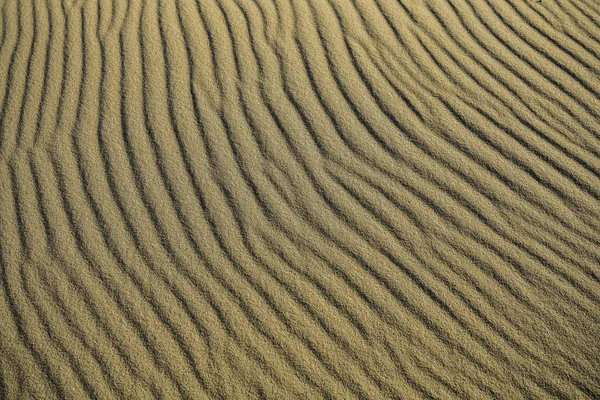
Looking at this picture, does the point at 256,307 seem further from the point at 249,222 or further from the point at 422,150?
the point at 422,150

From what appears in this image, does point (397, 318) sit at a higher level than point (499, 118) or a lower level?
lower

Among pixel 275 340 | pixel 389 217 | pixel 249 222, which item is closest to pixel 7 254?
pixel 249 222

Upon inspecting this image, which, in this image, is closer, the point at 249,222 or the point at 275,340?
the point at 275,340

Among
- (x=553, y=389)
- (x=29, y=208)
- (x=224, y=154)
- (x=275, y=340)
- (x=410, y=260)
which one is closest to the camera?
(x=553, y=389)

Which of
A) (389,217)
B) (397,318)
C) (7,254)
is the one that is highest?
(7,254)

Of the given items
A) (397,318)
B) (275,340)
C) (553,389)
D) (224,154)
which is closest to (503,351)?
(553,389)

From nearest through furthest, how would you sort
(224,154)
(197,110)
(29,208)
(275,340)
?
(275,340), (29,208), (224,154), (197,110)
